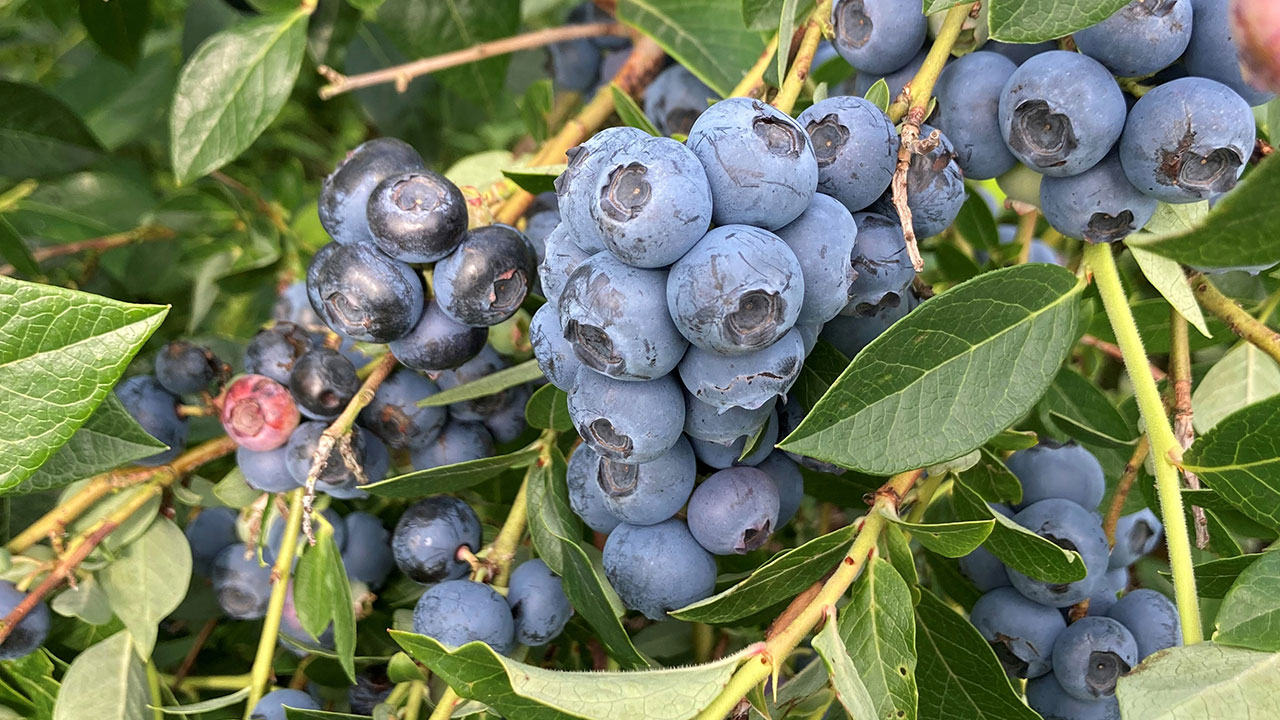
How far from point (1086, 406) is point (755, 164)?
66 cm

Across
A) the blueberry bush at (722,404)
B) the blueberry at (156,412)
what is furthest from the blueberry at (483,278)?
the blueberry at (156,412)

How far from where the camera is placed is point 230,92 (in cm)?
127

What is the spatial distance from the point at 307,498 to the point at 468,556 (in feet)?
0.70

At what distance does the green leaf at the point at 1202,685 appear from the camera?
69cm

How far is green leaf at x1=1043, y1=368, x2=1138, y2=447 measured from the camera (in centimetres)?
110

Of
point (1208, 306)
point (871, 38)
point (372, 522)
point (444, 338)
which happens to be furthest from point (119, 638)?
point (1208, 306)

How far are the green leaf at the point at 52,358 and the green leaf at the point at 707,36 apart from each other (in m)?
0.86

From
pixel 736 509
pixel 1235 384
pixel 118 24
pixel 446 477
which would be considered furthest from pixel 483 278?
pixel 118 24

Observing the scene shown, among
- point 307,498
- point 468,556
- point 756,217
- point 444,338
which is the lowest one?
point 468,556

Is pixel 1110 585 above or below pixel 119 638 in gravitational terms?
above

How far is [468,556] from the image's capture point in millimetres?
1052

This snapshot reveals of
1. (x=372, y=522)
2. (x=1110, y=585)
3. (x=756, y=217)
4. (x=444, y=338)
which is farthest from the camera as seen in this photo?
(x=372, y=522)

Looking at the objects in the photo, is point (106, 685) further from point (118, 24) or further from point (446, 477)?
point (118, 24)

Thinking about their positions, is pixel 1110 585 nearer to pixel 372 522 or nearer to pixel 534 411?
pixel 534 411
